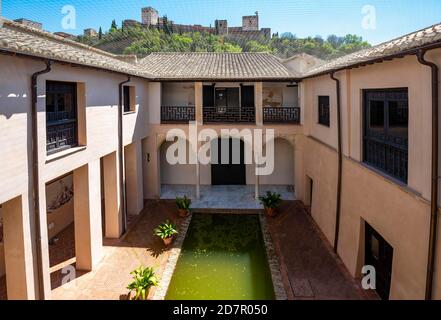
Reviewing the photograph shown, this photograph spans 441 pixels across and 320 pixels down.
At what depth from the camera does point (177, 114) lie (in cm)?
1814

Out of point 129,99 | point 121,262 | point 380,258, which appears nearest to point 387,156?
point 380,258

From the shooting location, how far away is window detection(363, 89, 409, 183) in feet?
26.4

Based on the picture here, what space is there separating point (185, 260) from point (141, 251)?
1713mm

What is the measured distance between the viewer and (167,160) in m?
20.6

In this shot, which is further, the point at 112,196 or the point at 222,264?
the point at 112,196

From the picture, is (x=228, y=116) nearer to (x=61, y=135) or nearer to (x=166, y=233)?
(x=166, y=233)

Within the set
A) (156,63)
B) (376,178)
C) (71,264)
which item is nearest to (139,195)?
(71,264)

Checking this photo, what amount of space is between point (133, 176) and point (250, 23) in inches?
2790

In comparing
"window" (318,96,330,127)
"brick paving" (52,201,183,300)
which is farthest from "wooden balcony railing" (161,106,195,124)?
"window" (318,96,330,127)

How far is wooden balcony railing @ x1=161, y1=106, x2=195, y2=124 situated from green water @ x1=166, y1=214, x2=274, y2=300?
5474 mm

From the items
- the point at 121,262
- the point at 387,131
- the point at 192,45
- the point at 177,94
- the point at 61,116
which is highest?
the point at 192,45

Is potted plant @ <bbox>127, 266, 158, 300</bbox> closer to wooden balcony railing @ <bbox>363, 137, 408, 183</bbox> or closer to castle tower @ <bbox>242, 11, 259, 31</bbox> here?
wooden balcony railing @ <bbox>363, 137, 408, 183</bbox>

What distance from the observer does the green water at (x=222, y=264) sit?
9.65 meters

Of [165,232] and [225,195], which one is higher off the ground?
[225,195]
